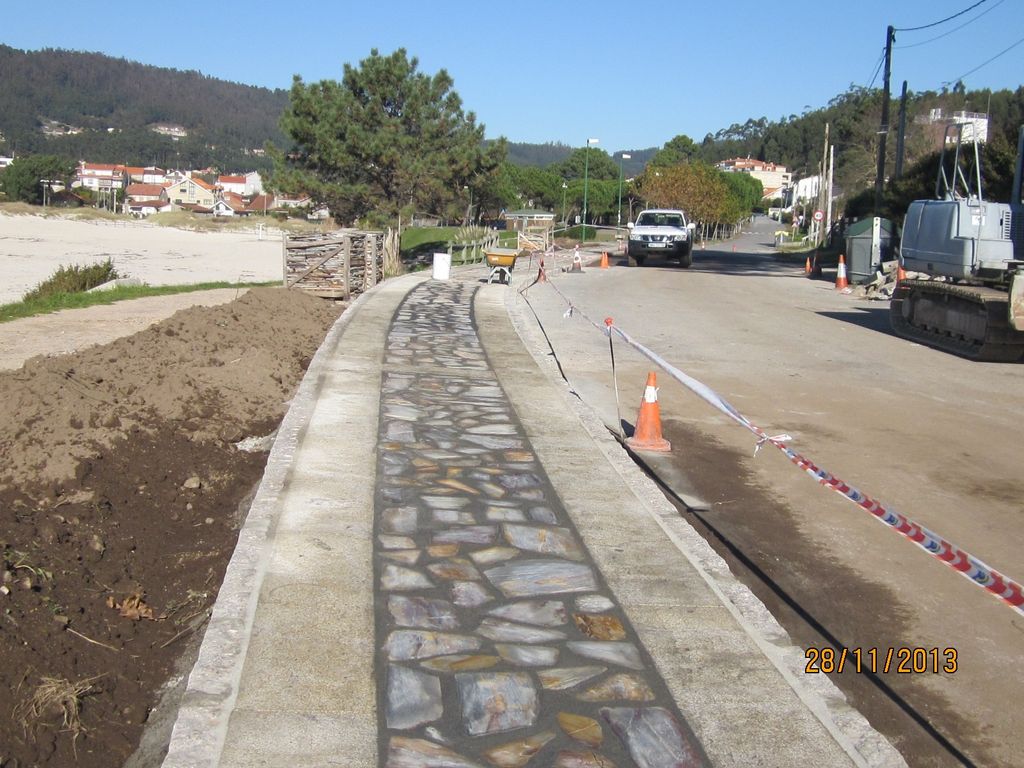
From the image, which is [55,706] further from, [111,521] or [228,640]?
[111,521]

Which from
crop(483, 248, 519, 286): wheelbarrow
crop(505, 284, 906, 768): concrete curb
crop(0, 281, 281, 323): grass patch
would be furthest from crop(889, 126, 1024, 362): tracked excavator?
crop(0, 281, 281, 323): grass patch

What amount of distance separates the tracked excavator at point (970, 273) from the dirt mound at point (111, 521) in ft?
32.6

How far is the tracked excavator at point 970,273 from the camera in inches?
583

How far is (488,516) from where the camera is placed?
20.7 ft

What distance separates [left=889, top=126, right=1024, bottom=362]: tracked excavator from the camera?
583 inches

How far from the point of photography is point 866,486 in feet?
26.7

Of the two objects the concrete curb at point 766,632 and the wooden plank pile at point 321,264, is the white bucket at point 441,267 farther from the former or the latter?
the concrete curb at point 766,632

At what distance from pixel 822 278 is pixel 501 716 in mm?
32645

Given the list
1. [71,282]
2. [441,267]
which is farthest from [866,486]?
[71,282]

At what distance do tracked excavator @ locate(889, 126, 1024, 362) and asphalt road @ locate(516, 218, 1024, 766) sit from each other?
0.43 metres

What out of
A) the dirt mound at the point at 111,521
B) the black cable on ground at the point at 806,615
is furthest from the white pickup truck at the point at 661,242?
the black cable on ground at the point at 806,615

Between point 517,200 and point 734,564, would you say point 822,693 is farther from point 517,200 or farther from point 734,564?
point 517,200

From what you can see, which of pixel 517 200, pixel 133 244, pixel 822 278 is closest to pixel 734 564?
pixel 822 278
